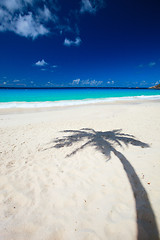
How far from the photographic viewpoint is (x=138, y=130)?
852cm

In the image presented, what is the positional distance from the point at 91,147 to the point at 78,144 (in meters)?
0.79

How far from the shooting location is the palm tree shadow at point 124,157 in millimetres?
2626

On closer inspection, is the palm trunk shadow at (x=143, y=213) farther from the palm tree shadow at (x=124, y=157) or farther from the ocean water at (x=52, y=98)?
the ocean water at (x=52, y=98)

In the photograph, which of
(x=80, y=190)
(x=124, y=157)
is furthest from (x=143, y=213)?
(x=124, y=157)

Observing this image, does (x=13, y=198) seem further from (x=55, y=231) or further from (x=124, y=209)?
(x=124, y=209)

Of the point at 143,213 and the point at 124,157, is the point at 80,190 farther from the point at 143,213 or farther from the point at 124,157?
the point at 124,157

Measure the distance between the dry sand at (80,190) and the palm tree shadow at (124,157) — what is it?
0.02 metres

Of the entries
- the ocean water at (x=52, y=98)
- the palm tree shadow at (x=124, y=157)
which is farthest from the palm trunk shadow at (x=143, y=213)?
the ocean water at (x=52, y=98)

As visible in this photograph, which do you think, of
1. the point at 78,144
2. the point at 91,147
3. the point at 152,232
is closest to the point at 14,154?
the point at 78,144

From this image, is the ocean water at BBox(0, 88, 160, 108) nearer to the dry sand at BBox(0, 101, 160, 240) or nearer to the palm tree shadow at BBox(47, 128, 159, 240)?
the palm tree shadow at BBox(47, 128, 159, 240)

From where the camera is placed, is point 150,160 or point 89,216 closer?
point 89,216

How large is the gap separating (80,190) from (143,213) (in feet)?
5.71

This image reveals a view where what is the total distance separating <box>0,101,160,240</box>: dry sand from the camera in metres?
2.69

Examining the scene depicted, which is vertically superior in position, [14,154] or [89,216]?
[14,154]
